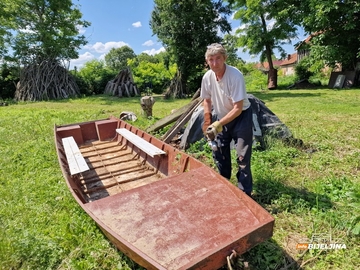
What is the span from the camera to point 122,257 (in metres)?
2.50

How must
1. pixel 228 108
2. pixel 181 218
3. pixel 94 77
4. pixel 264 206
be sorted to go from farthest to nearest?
pixel 94 77 < pixel 264 206 < pixel 228 108 < pixel 181 218

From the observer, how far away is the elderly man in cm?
281

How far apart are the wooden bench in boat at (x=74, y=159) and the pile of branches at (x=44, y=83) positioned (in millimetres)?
15290

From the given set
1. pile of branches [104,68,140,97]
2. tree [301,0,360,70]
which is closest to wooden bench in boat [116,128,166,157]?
pile of branches [104,68,140,97]

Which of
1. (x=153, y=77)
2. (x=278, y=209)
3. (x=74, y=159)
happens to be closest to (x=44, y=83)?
(x=153, y=77)

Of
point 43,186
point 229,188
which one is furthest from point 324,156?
point 43,186

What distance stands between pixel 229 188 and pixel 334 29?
18838 mm

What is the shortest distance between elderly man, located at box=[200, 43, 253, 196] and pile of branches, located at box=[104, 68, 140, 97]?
16.6 m

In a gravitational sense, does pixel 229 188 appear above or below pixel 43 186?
above

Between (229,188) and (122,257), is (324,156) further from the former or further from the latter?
(122,257)

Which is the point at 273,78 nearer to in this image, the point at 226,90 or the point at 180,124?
the point at 180,124

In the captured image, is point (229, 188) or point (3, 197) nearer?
point (229, 188)

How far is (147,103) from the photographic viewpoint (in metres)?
8.41

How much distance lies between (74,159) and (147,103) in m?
4.73
